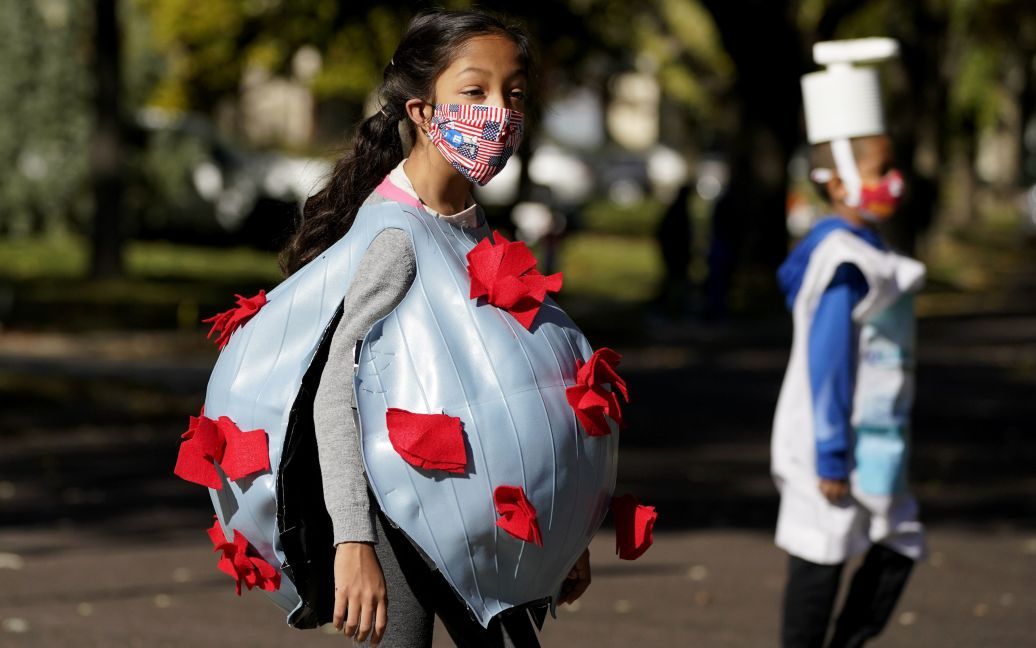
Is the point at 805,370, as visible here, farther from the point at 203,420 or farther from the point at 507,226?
the point at 507,226

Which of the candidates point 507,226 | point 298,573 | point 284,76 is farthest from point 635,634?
point 284,76

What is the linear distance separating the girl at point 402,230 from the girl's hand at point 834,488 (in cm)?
164

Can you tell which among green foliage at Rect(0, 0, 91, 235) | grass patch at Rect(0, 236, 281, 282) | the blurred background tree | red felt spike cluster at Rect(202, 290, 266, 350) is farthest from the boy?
green foliage at Rect(0, 0, 91, 235)

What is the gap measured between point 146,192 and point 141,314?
1016 cm

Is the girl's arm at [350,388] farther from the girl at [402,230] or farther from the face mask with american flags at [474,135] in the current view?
the face mask with american flags at [474,135]

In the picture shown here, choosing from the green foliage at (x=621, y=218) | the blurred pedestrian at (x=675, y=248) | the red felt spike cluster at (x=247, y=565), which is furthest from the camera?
the green foliage at (x=621, y=218)

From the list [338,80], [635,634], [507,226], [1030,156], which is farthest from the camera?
[1030,156]

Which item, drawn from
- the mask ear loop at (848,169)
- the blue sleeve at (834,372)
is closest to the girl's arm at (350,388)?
the blue sleeve at (834,372)

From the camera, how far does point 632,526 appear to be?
3701 mm

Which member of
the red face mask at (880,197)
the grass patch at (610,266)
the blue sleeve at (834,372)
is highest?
the red face mask at (880,197)

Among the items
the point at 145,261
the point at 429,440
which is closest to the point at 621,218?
the point at 145,261

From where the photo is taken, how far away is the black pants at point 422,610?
3545 millimetres

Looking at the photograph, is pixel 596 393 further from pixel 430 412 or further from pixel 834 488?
pixel 834 488

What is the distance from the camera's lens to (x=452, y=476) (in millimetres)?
3348
